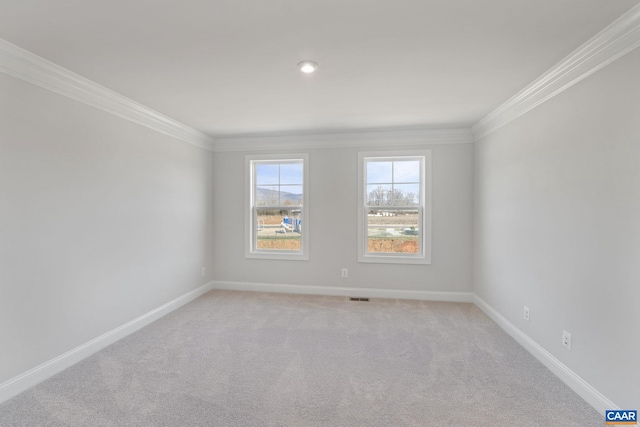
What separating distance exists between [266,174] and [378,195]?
181 cm

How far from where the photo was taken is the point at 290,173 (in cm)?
478

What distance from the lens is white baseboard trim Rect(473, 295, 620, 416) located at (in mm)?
1980

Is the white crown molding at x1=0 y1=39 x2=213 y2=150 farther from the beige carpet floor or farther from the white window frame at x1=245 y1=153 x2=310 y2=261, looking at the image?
the beige carpet floor

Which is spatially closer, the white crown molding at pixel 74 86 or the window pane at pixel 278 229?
the white crown molding at pixel 74 86

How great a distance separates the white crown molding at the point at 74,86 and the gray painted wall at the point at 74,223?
0.06 metres

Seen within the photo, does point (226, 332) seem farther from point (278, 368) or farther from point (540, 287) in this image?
point (540, 287)

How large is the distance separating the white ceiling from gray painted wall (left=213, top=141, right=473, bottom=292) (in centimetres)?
132

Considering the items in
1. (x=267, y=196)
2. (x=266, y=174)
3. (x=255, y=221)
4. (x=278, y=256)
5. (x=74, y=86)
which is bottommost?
(x=278, y=256)

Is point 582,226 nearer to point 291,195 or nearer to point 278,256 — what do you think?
point 291,195

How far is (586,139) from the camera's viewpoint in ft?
6.98

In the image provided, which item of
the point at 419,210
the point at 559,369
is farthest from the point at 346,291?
the point at 559,369

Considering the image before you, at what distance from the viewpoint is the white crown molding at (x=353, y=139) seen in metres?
4.22
